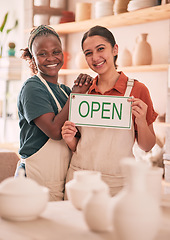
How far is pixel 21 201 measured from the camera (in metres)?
1.29

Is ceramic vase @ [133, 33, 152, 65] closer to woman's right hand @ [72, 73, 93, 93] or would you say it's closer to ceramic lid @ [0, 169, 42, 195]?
woman's right hand @ [72, 73, 93, 93]

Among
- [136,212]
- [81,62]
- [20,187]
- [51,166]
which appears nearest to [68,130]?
[51,166]

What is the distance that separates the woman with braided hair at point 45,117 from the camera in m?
2.06

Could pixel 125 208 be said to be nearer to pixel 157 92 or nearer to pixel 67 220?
pixel 67 220

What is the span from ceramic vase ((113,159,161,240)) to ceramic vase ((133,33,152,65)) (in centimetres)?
292

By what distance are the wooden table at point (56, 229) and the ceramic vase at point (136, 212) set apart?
10cm

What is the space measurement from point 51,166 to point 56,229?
0.93 meters

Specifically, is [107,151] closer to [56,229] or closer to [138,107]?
[138,107]

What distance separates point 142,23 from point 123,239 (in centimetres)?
342

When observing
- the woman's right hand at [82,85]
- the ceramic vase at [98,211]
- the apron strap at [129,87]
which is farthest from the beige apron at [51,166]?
the ceramic vase at [98,211]

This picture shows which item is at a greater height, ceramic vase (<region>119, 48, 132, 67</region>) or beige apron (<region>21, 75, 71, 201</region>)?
ceramic vase (<region>119, 48, 132, 67</region>)

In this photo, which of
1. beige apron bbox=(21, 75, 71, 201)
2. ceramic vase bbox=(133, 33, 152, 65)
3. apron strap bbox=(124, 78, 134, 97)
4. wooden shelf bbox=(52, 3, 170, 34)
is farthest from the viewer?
ceramic vase bbox=(133, 33, 152, 65)

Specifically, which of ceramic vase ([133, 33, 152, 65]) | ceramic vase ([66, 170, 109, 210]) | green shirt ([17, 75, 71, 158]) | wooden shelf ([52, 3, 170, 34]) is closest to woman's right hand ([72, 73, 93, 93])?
green shirt ([17, 75, 71, 158])

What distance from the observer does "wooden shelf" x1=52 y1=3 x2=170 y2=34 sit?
371 centimetres
